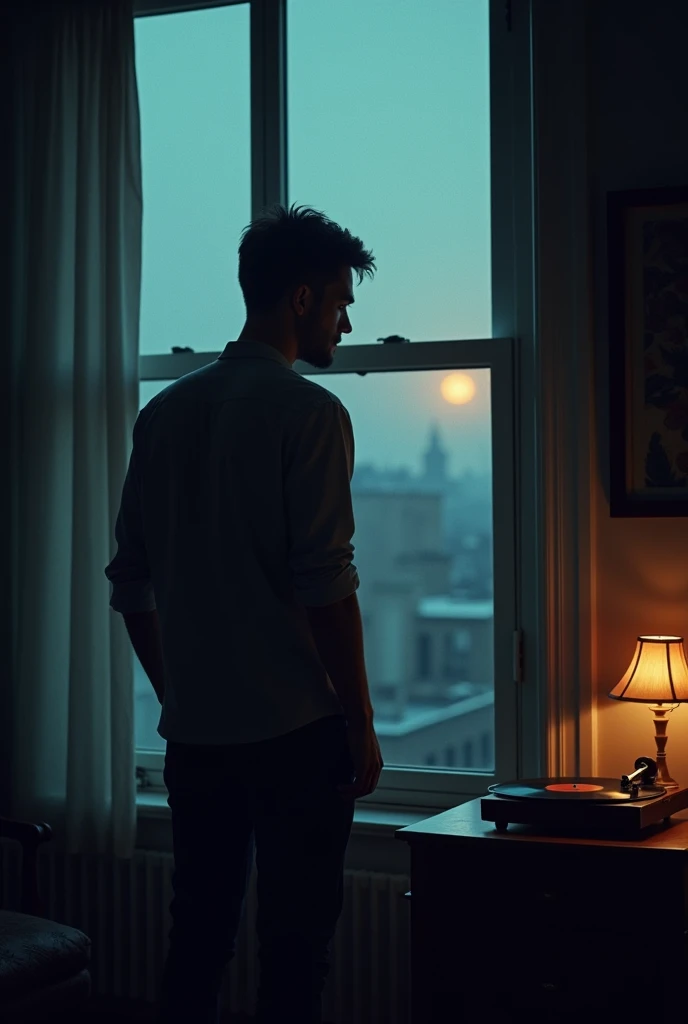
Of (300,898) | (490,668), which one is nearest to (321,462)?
(300,898)

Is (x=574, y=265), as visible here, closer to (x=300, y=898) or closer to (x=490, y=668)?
(x=490, y=668)

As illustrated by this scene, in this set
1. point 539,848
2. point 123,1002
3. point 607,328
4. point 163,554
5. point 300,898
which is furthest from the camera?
point 123,1002

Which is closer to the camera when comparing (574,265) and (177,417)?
(177,417)

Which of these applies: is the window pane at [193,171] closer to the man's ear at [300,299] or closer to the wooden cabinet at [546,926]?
the man's ear at [300,299]

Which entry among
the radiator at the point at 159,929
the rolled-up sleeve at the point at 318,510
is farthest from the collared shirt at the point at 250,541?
the radiator at the point at 159,929

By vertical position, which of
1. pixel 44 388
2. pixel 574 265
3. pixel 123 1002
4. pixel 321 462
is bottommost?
pixel 123 1002

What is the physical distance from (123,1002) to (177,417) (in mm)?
1981

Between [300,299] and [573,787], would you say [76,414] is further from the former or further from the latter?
[573,787]

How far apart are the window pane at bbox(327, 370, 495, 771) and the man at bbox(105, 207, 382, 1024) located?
1.17 m

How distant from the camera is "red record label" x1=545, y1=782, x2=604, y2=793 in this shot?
2.24 metres

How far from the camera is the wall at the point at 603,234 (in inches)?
104

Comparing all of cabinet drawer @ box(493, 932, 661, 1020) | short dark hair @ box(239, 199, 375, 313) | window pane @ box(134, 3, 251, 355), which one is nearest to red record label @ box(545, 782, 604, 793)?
cabinet drawer @ box(493, 932, 661, 1020)

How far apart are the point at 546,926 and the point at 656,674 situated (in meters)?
0.56

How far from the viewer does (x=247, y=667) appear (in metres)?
1.74
